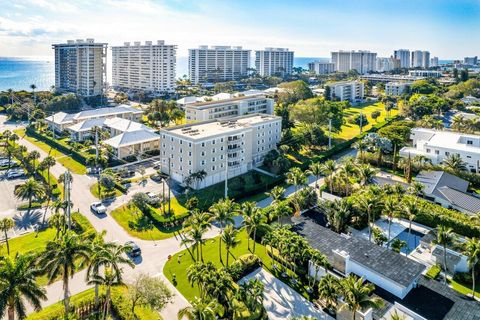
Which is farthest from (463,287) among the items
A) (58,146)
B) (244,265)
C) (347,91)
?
(347,91)

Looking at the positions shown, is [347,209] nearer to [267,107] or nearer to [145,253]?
[145,253]

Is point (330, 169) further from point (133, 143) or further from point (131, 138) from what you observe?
point (131, 138)

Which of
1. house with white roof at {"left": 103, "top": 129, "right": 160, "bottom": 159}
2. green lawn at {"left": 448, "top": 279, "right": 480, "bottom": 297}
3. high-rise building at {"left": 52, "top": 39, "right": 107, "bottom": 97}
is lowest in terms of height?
green lawn at {"left": 448, "top": 279, "right": 480, "bottom": 297}

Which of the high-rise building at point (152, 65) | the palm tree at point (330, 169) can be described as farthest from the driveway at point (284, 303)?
the high-rise building at point (152, 65)

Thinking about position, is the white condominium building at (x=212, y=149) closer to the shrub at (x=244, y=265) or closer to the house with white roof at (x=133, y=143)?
the house with white roof at (x=133, y=143)

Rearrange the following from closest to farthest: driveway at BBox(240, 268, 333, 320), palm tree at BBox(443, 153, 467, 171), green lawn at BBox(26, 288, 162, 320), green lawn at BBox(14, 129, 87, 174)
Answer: green lawn at BBox(26, 288, 162, 320), driveway at BBox(240, 268, 333, 320), palm tree at BBox(443, 153, 467, 171), green lawn at BBox(14, 129, 87, 174)

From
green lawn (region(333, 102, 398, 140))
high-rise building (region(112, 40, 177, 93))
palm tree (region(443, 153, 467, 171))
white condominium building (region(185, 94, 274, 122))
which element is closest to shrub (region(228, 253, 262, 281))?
palm tree (region(443, 153, 467, 171))

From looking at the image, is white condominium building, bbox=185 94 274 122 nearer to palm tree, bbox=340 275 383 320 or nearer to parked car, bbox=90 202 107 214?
parked car, bbox=90 202 107 214
